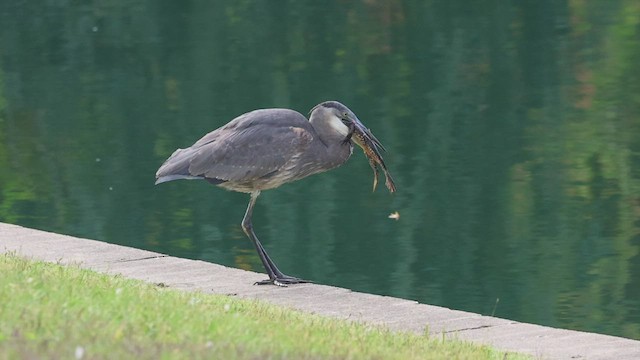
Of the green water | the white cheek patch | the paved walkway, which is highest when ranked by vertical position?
the white cheek patch

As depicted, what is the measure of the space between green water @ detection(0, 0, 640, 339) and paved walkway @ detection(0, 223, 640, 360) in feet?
10.4

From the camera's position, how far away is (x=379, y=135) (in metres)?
18.8

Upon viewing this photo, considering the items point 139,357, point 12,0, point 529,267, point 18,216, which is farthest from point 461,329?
point 12,0

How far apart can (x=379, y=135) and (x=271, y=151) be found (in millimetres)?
9357

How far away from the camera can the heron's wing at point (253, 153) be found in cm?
958

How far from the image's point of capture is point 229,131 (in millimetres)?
9883

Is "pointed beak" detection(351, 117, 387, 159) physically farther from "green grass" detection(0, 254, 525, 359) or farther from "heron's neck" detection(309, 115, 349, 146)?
"green grass" detection(0, 254, 525, 359)

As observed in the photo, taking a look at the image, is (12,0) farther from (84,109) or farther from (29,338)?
(29,338)

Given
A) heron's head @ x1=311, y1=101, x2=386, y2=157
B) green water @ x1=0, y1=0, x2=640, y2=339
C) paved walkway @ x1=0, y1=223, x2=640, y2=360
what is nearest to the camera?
paved walkway @ x1=0, y1=223, x2=640, y2=360

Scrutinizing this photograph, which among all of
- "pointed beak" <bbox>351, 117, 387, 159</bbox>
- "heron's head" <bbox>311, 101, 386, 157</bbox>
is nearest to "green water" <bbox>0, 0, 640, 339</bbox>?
"pointed beak" <bbox>351, 117, 387, 159</bbox>

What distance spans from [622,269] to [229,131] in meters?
4.90

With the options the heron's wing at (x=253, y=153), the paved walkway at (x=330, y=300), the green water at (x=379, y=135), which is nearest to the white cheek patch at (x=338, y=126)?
the heron's wing at (x=253, y=153)

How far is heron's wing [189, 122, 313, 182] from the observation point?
377 inches

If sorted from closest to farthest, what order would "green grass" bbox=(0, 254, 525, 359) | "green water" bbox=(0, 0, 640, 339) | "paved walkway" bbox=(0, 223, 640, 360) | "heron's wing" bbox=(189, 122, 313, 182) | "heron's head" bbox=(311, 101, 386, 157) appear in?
"green grass" bbox=(0, 254, 525, 359)
"paved walkway" bbox=(0, 223, 640, 360)
"heron's wing" bbox=(189, 122, 313, 182)
"heron's head" bbox=(311, 101, 386, 157)
"green water" bbox=(0, 0, 640, 339)
